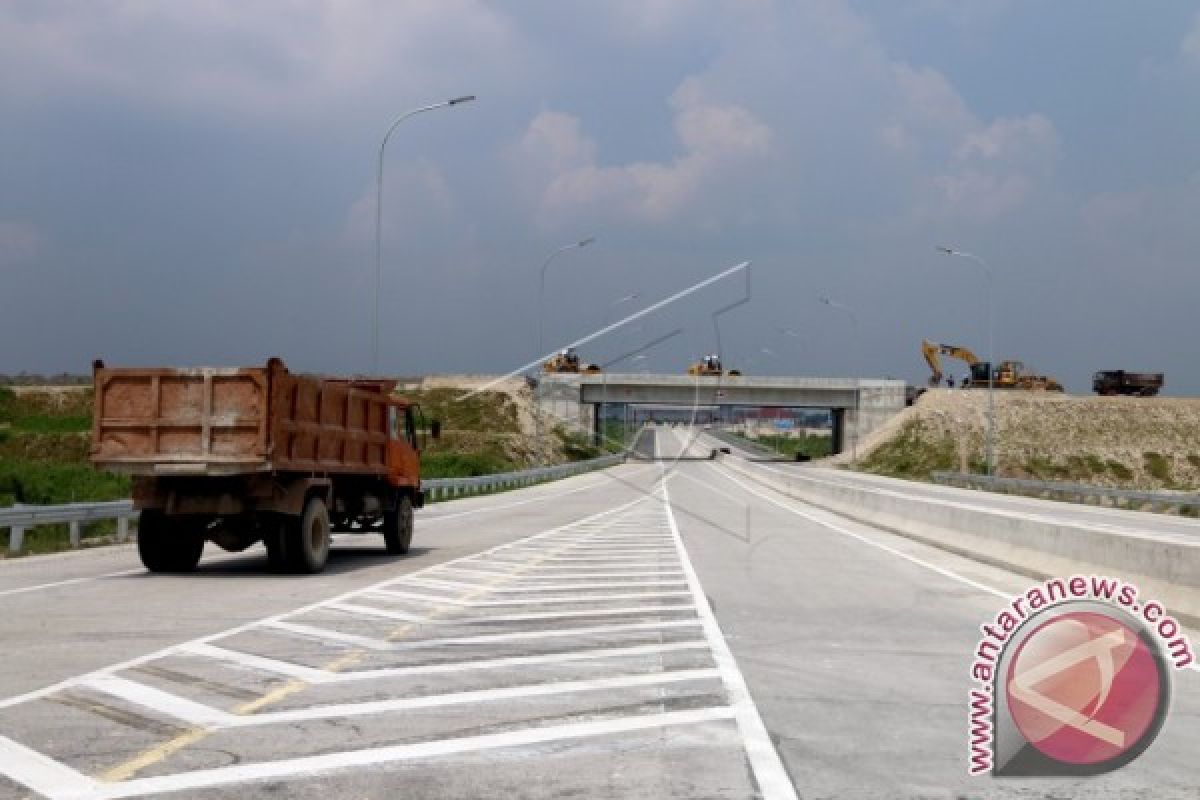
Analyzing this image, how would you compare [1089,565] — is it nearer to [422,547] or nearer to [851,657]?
[851,657]

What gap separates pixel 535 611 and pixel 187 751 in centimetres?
733

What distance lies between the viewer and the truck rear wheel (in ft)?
79.3

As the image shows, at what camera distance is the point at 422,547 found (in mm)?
26312

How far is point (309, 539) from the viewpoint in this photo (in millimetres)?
19734

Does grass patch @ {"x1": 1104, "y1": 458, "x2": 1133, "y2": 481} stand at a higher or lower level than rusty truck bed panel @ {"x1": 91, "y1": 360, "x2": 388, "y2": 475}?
lower

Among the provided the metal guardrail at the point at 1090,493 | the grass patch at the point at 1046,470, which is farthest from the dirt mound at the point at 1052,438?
the metal guardrail at the point at 1090,493

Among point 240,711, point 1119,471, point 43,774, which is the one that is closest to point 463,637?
point 240,711

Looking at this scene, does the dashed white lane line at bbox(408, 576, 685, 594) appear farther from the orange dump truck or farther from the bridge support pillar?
the bridge support pillar

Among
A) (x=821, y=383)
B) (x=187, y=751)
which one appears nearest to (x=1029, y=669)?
(x=187, y=751)

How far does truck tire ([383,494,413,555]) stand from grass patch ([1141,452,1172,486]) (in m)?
87.2

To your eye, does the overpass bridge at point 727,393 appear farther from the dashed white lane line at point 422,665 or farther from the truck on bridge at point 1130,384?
the dashed white lane line at point 422,665

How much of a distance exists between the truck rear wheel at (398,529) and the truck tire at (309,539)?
3.55m

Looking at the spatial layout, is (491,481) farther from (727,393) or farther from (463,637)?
(727,393)

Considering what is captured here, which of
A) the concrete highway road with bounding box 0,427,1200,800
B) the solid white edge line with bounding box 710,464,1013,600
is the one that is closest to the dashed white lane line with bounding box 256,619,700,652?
the concrete highway road with bounding box 0,427,1200,800
